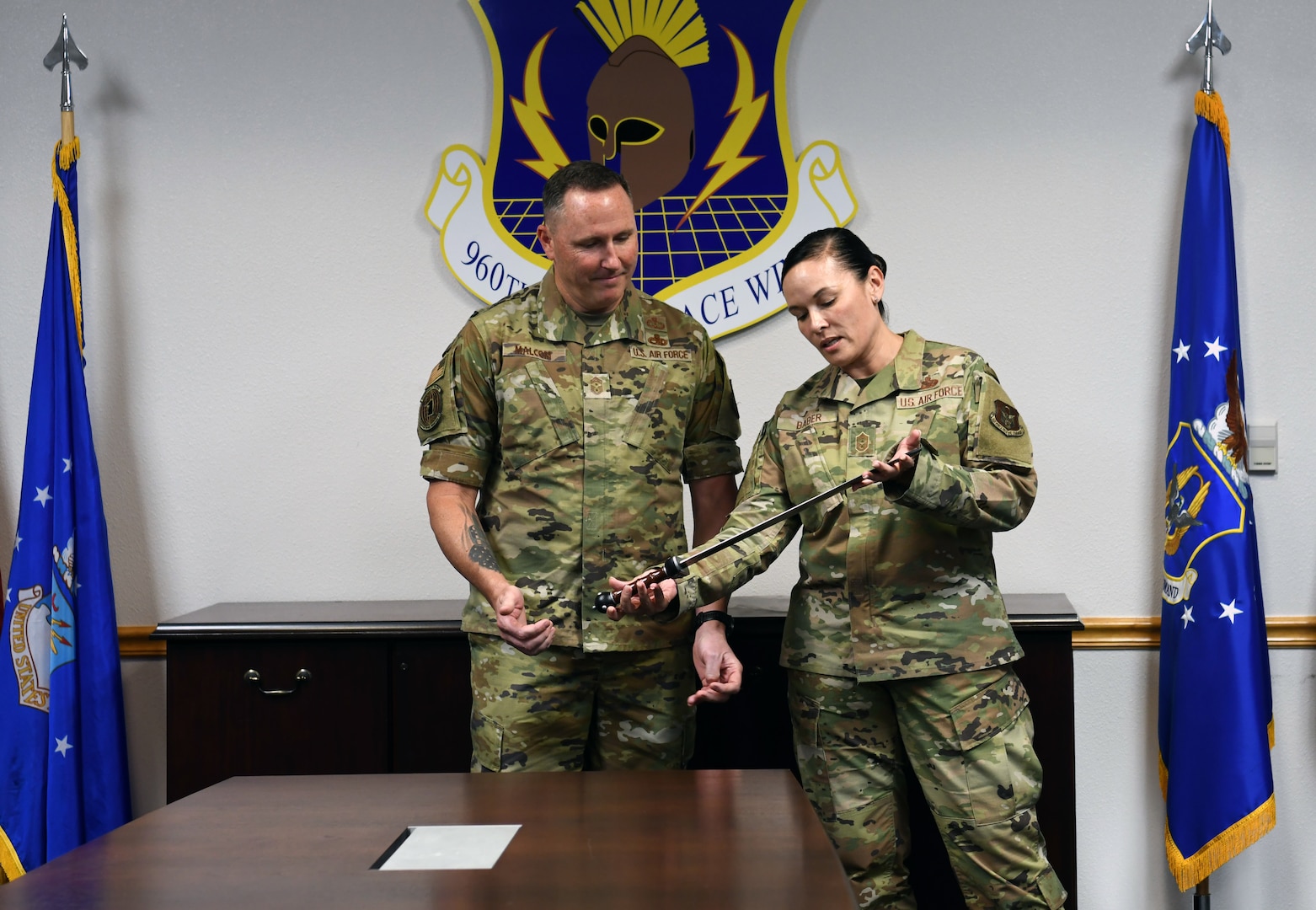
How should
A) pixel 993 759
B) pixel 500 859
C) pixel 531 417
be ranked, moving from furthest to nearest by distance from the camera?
pixel 531 417 < pixel 993 759 < pixel 500 859

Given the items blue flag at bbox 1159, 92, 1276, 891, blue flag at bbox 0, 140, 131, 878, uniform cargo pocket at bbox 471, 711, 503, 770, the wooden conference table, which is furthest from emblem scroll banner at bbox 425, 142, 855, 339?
the wooden conference table

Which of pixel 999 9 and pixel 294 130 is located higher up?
pixel 999 9

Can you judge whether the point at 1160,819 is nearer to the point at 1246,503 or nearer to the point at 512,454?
the point at 1246,503

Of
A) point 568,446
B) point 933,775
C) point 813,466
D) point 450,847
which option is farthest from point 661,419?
point 450,847

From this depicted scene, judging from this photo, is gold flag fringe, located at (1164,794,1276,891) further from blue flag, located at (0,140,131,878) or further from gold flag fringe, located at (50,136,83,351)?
gold flag fringe, located at (50,136,83,351)

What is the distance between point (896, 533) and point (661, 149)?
4.36 ft

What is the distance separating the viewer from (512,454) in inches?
79.7

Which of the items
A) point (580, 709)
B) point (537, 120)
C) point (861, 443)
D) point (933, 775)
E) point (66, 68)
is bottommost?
point (933, 775)

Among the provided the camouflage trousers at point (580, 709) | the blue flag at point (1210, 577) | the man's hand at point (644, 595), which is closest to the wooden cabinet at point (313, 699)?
the camouflage trousers at point (580, 709)

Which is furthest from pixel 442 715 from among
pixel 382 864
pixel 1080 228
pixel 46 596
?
pixel 1080 228

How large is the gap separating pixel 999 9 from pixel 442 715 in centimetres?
220

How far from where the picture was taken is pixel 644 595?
1.84 metres

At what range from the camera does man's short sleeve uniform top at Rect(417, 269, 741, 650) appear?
198 cm

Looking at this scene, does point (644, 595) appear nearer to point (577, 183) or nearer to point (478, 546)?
point (478, 546)
